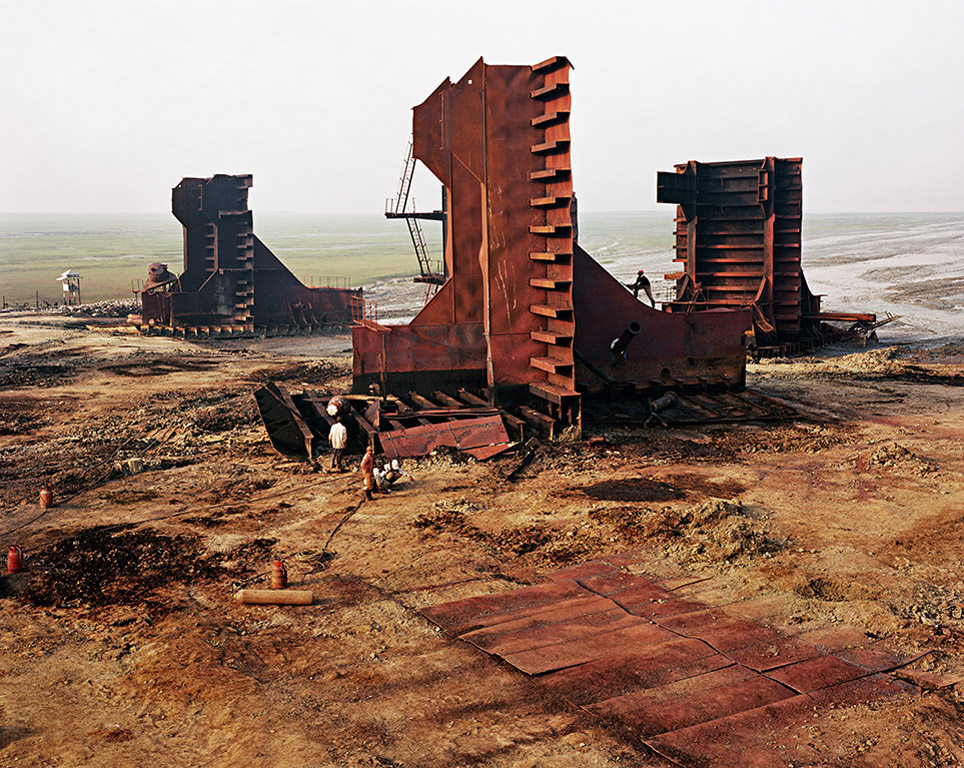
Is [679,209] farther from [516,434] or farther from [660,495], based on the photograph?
[660,495]

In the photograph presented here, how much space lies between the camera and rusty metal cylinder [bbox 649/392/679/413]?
48.0ft

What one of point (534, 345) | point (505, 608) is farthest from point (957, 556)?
point (534, 345)

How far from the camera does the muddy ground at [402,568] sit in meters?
5.27

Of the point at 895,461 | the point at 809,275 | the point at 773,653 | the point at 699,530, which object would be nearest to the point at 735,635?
the point at 773,653

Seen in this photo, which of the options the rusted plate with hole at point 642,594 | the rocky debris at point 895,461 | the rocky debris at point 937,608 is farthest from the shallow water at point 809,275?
the rusted plate with hole at point 642,594

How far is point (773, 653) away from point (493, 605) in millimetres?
2186

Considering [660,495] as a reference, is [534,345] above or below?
above

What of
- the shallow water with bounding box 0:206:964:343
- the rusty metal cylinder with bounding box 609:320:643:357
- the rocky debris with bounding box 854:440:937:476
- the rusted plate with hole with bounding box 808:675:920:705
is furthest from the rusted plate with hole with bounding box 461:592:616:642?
the shallow water with bounding box 0:206:964:343

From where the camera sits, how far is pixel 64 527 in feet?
31.2

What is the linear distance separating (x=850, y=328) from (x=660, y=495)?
55.6 feet

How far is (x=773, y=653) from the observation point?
6164mm

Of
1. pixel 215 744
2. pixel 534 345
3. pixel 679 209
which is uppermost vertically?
pixel 679 209

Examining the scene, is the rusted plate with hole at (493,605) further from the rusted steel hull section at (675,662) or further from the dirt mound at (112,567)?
the dirt mound at (112,567)

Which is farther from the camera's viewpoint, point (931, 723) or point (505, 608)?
point (505, 608)
